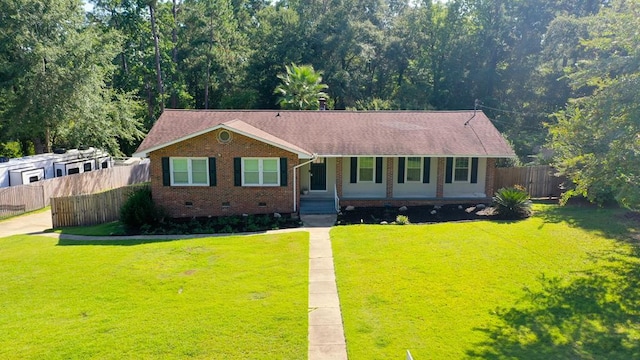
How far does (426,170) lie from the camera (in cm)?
2198

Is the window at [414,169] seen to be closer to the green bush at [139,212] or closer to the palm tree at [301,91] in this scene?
the palm tree at [301,91]

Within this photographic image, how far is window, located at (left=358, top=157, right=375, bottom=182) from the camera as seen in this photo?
72.6 feet

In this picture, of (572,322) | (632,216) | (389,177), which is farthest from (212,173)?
(632,216)

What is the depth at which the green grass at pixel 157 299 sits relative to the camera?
8.55 m

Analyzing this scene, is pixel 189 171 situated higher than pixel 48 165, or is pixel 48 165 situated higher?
pixel 189 171

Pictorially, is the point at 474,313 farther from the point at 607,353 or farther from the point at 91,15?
the point at 91,15

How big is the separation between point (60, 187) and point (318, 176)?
15231 millimetres

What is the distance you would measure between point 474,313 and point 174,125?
1827cm

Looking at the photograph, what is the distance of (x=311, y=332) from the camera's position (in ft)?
29.8

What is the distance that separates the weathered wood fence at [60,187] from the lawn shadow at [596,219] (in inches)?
987

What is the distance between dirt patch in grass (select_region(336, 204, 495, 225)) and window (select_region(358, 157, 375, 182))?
1.86 meters

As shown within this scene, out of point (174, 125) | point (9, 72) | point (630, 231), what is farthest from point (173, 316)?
point (9, 72)

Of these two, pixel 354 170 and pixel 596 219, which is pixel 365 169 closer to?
pixel 354 170

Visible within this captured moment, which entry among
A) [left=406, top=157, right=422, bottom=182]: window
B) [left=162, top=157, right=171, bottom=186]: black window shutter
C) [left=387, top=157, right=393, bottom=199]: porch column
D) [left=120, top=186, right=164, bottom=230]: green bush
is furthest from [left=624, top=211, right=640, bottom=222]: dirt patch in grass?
[left=120, top=186, right=164, bottom=230]: green bush
